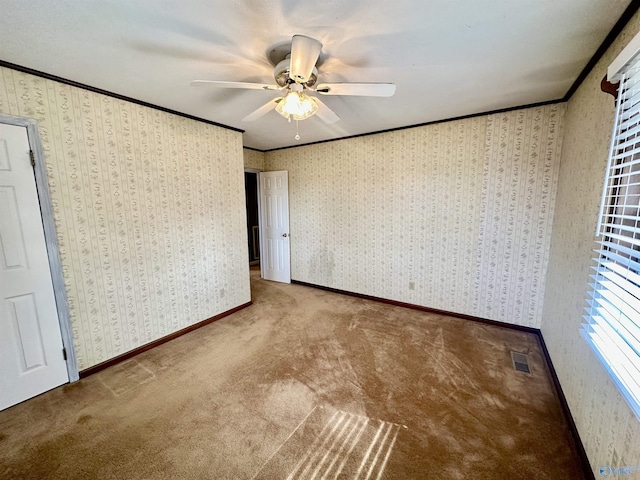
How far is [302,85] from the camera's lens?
1.57 metres

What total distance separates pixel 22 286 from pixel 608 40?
413 cm

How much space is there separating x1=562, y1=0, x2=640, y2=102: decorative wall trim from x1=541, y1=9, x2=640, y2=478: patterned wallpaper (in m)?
0.03

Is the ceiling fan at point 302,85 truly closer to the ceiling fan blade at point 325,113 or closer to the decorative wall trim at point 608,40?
the ceiling fan blade at point 325,113

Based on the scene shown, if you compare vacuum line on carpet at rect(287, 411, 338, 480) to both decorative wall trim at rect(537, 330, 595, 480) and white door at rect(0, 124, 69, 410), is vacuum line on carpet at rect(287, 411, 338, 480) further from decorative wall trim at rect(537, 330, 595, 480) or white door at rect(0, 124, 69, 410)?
white door at rect(0, 124, 69, 410)

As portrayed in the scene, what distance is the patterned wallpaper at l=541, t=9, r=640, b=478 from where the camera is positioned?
118 cm

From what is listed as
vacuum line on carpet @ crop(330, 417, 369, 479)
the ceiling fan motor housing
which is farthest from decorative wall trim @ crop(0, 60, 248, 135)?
vacuum line on carpet @ crop(330, 417, 369, 479)

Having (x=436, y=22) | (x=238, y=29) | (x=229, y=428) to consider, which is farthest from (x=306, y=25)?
(x=229, y=428)

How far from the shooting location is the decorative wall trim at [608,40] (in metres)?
1.26

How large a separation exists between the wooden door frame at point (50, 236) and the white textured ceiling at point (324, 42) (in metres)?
0.41

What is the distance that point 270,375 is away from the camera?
2174 mm

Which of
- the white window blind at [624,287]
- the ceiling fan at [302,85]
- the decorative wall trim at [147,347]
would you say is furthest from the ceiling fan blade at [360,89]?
the decorative wall trim at [147,347]

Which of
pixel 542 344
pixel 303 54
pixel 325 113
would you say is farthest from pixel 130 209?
pixel 542 344

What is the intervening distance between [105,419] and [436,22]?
10.4 ft

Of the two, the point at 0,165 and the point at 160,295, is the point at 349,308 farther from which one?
the point at 0,165
